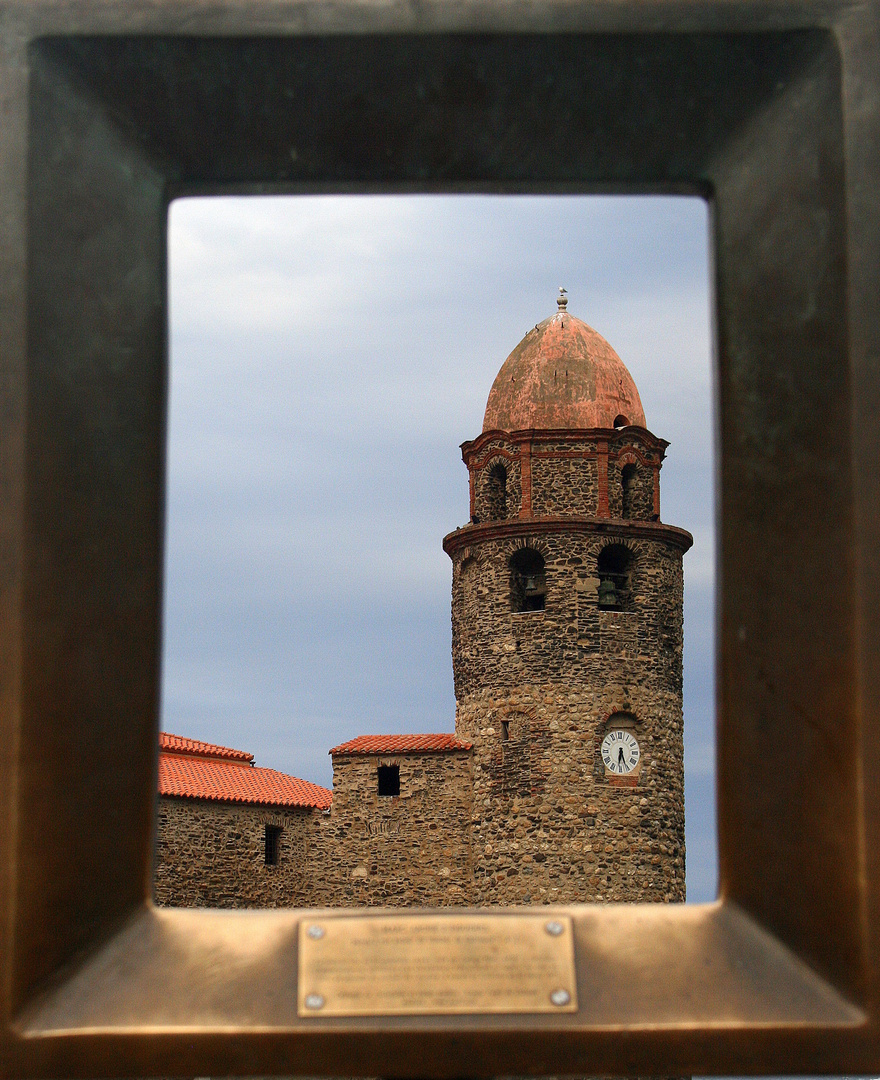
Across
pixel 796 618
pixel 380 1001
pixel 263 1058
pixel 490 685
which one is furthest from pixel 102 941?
pixel 490 685

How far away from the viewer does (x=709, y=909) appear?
90.5 inches

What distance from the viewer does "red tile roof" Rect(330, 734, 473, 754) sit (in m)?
17.5


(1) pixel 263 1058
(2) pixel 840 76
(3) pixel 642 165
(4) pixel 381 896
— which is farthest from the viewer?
(4) pixel 381 896

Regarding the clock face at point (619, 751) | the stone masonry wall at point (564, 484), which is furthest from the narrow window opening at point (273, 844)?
the stone masonry wall at point (564, 484)

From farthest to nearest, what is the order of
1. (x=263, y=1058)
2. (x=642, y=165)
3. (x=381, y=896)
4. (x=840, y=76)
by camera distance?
(x=381, y=896)
(x=642, y=165)
(x=840, y=76)
(x=263, y=1058)

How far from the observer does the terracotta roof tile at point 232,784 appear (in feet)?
53.7

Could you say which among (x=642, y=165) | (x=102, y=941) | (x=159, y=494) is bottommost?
(x=102, y=941)

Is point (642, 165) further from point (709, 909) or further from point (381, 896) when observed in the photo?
point (381, 896)

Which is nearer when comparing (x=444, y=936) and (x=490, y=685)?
(x=444, y=936)

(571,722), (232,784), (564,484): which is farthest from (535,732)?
(232,784)

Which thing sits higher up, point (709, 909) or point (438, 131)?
point (438, 131)

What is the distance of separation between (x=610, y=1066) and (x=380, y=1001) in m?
0.41

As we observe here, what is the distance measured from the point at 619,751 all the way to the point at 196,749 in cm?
610

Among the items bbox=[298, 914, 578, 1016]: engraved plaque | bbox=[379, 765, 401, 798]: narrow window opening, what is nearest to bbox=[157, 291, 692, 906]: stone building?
bbox=[379, 765, 401, 798]: narrow window opening
